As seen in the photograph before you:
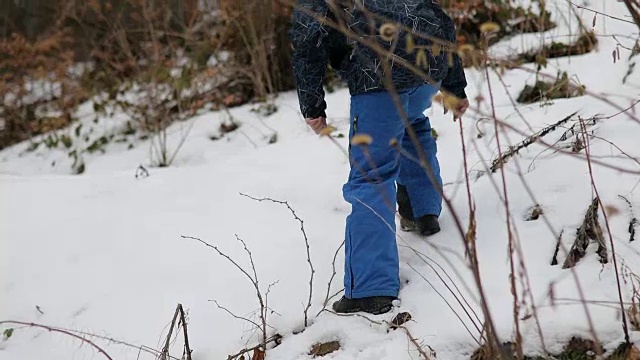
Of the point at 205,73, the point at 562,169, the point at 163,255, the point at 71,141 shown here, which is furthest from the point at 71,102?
the point at 562,169

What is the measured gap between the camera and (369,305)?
2434mm

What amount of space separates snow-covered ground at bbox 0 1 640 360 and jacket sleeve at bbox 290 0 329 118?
0.64 m

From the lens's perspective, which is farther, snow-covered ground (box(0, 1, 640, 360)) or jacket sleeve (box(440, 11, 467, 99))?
jacket sleeve (box(440, 11, 467, 99))

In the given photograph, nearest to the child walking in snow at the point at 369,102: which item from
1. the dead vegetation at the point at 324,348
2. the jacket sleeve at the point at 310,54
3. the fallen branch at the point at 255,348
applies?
the jacket sleeve at the point at 310,54

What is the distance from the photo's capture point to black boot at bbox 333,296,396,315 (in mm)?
2434

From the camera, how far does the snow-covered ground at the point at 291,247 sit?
2.30 metres

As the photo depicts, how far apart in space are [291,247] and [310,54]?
37.2 inches

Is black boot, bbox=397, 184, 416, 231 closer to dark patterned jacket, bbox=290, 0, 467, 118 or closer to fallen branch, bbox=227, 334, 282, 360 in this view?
dark patterned jacket, bbox=290, 0, 467, 118

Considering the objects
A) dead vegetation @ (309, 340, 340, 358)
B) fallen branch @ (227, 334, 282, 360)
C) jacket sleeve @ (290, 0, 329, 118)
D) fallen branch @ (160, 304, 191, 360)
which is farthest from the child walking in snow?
fallen branch @ (160, 304, 191, 360)

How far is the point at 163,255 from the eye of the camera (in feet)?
10.4

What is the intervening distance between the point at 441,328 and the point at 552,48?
314 centimetres

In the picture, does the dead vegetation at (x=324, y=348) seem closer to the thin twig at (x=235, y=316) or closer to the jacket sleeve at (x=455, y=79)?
the thin twig at (x=235, y=316)

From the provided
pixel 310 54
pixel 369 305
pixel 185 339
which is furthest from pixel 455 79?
pixel 185 339

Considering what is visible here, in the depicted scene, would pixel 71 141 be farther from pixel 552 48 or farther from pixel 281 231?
pixel 552 48
